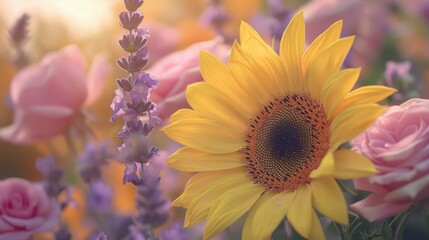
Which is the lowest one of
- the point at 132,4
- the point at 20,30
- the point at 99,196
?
the point at 99,196

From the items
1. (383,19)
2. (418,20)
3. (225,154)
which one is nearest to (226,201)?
(225,154)

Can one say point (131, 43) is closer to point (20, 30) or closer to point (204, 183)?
point (204, 183)

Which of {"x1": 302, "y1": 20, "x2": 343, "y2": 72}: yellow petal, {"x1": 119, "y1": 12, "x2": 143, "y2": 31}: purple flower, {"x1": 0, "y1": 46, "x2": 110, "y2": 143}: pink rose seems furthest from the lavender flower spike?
{"x1": 0, "y1": 46, "x2": 110, "y2": 143}: pink rose

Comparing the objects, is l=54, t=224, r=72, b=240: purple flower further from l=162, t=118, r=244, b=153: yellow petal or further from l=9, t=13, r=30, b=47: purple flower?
l=9, t=13, r=30, b=47: purple flower

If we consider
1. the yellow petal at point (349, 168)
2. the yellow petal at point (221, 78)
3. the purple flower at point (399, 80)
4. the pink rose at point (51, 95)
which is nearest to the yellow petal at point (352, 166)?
the yellow petal at point (349, 168)

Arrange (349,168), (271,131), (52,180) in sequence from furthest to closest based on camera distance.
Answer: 1. (52,180)
2. (271,131)
3. (349,168)

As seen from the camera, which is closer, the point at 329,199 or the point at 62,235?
the point at 329,199

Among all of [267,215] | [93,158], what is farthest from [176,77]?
[267,215]
